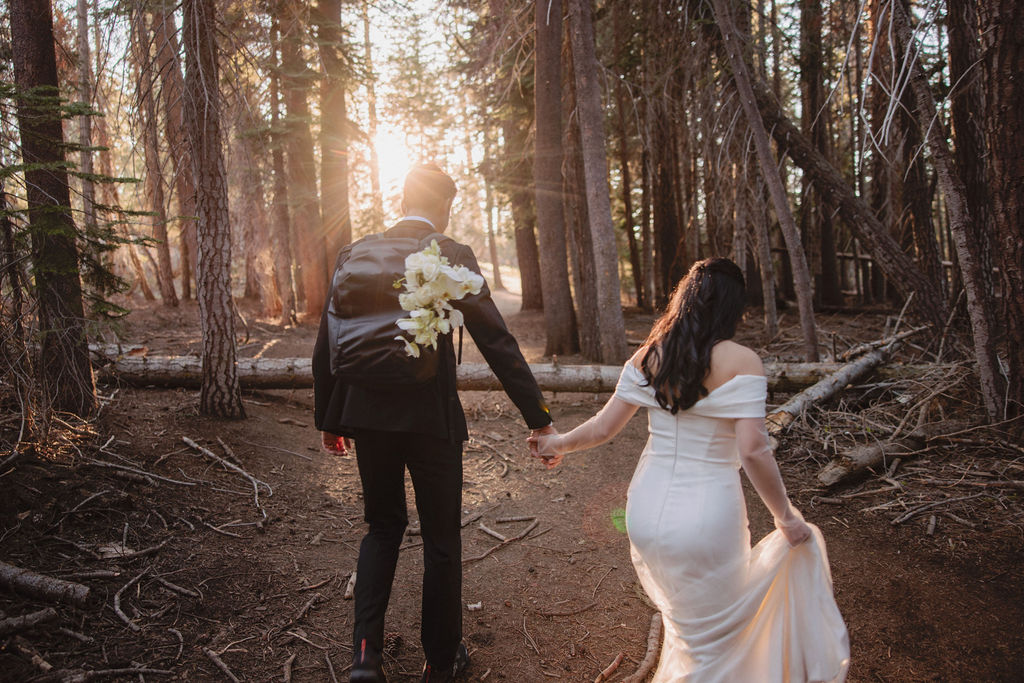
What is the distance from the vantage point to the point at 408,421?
104 inches

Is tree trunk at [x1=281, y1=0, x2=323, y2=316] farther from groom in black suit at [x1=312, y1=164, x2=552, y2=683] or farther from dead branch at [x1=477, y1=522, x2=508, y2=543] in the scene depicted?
groom in black suit at [x1=312, y1=164, x2=552, y2=683]

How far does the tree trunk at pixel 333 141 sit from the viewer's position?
1388 centimetres

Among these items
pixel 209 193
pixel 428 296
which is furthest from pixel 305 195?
pixel 428 296

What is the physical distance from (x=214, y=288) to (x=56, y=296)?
137 cm

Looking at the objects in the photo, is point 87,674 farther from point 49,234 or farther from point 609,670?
point 49,234

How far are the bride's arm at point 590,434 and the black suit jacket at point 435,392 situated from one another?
110 mm

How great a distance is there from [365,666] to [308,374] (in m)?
5.84

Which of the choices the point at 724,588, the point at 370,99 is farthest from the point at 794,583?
the point at 370,99

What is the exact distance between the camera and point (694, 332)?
7.68ft

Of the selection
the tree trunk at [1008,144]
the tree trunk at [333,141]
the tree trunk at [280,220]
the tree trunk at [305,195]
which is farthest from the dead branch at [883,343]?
the tree trunk at [280,220]

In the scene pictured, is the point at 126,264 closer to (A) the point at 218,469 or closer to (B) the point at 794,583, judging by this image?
(A) the point at 218,469

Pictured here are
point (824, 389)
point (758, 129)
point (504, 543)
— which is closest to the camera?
point (504, 543)

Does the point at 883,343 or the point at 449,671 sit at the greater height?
the point at 883,343

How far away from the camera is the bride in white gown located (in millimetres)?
2266
